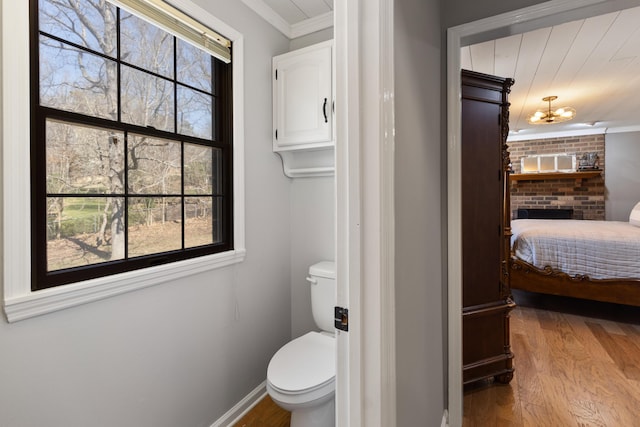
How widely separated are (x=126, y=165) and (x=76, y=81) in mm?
358

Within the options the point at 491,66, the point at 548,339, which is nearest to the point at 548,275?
the point at 548,339

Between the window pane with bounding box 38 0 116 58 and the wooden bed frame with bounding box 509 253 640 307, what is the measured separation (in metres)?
3.73

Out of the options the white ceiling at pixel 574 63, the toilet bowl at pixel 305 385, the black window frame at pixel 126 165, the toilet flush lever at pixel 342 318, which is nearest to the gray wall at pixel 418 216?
the toilet flush lever at pixel 342 318

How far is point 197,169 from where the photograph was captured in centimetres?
170

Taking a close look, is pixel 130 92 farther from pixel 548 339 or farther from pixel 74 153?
pixel 548 339

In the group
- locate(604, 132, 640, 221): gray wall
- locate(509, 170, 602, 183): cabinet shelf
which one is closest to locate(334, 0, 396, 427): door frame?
locate(509, 170, 602, 183): cabinet shelf

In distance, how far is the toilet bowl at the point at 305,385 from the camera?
136cm

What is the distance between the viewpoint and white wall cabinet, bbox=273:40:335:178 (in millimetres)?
1851

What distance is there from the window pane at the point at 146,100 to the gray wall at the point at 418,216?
3.86 ft

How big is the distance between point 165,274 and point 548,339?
10.4 feet

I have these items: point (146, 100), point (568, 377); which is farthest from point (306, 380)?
point (568, 377)

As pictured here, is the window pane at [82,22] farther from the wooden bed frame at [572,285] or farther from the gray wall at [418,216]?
the wooden bed frame at [572,285]

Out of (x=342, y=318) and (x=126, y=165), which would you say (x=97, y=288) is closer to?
(x=126, y=165)

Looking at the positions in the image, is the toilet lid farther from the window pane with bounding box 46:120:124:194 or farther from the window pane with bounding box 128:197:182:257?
the window pane with bounding box 46:120:124:194
